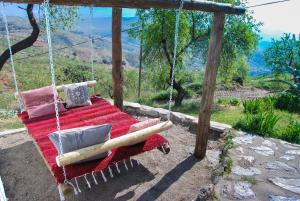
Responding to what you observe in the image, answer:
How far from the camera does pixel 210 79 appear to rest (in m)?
4.25

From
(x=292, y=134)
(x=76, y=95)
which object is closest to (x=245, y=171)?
(x=292, y=134)

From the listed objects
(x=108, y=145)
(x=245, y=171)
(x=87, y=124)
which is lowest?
(x=245, y=171)

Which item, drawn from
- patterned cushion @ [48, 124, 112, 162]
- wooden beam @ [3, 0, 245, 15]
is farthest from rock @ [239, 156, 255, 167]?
wooden beam @ [3, 0, 245, 15]

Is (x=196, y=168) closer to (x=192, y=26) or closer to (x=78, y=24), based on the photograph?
(x=192, y=26)

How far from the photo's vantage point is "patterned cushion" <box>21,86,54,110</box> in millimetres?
5098

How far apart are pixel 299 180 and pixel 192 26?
18.4 feet

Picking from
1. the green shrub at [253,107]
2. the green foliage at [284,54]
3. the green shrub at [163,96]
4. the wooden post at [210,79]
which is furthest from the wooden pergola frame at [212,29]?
the green shrub at [163,96]

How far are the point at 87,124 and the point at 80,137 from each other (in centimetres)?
125

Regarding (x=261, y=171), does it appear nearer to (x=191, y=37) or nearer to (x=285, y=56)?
(x=191, y=37)

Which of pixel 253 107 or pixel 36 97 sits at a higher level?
pixel 36 97

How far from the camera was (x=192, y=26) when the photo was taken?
8.34 m

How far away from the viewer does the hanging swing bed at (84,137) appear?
132 inches

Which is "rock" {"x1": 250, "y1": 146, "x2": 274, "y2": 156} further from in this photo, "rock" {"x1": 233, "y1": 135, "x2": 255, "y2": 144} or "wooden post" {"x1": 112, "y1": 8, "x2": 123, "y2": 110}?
"wooden post" {"x1": 112, "y1": 8, "x2": 123, "y2": 110}

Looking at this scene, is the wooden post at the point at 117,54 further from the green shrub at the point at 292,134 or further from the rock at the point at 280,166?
the green shrub at the point at 292,134
